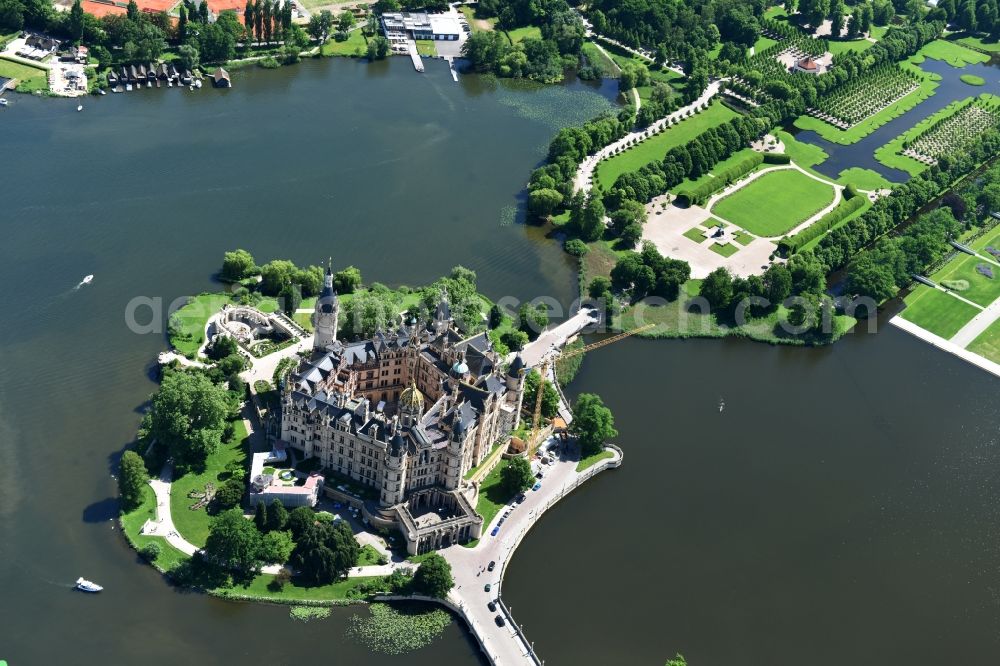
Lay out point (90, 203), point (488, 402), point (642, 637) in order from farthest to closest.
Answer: point (90, 203)
point (488, 402)
point (642, 637)

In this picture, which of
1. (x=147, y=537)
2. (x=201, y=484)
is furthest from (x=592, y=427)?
(x=147, y=537)

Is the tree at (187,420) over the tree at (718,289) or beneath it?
over

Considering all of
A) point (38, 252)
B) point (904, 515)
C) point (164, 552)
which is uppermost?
point (38, 252)

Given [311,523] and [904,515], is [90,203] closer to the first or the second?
[311,523]

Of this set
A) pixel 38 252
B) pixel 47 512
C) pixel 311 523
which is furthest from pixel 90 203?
pixel 311 523

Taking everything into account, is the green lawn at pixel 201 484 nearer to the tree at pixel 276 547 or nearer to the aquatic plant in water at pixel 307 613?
the tree at pixel 276 547

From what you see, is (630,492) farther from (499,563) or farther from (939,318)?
(939,318)

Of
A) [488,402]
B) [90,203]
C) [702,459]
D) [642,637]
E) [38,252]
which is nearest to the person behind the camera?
[642,637]

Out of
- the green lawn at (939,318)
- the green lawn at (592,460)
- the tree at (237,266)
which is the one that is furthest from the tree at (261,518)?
the green lawn at (939,318)
